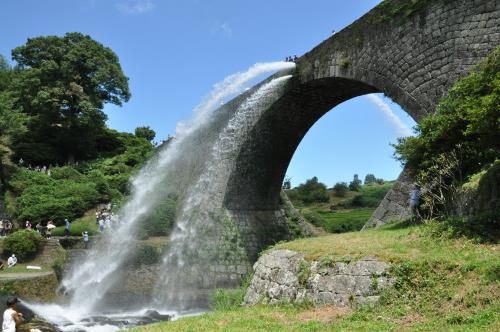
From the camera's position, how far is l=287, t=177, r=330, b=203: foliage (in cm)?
4444

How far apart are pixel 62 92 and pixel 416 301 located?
102 feet

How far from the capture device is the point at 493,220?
7426mm

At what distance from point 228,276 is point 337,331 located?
12877 millimetres

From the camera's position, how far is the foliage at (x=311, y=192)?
44.4 meters

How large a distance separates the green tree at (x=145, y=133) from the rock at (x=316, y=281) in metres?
35.5

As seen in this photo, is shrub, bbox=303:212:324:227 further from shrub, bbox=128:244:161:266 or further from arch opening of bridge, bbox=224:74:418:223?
shrub, bbox=128:244:161:266

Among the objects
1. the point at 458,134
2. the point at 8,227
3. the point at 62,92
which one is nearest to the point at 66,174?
the point at 62,92

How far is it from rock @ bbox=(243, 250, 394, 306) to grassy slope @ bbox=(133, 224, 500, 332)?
18 centimetres

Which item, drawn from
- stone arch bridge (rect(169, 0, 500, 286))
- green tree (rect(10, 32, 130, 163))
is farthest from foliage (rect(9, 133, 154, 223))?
stone arch bridge (rect(169, 0, 500, 286))

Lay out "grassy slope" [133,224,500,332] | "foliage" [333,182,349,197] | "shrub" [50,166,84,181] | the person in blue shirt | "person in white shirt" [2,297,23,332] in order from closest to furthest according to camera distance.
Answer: "grassy slope" [133,224,500,332]
"person in white shirt" [2,297,23,332]
the person in blue shirt
"shrub" [50,166,84,181]
"foliage" [333,182,349,197]

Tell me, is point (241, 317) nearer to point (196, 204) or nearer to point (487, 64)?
point (487, 64)

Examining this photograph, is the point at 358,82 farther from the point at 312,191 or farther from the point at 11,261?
the point at 312,191

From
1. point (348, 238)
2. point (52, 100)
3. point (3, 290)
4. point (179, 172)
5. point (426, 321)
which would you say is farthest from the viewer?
point (52, 100)

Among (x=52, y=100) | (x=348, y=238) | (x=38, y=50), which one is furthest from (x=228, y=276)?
(x=38, y=50)
